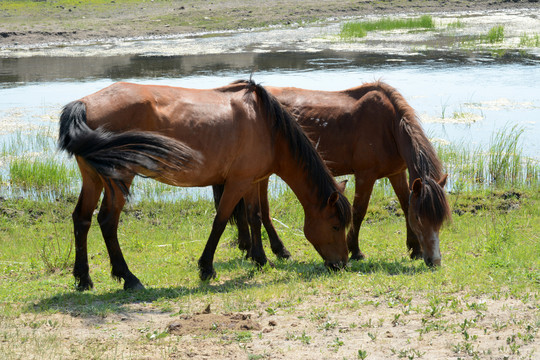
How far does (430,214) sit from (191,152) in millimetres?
2417

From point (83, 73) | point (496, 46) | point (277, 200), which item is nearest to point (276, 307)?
point (277, 200)

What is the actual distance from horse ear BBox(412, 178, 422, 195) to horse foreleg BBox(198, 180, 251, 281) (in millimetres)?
1678

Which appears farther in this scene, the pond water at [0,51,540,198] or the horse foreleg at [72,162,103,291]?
the pond water at [0,51,540,198]

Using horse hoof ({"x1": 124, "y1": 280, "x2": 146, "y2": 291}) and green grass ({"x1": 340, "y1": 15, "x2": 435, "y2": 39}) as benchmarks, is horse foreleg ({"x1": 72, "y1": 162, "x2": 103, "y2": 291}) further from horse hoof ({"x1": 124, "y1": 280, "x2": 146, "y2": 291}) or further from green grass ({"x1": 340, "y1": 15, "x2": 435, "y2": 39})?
green grass ({"x1": 340, "y1": 15, "x2": 435, "y2": 39})

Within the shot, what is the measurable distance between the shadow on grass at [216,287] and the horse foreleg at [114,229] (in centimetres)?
14

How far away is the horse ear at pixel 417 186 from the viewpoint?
6400 mm

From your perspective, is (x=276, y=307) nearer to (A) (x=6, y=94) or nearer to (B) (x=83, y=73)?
(A) (x=6, y=94)

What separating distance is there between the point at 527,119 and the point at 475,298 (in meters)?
10.1

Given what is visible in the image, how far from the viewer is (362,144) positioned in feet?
25.1

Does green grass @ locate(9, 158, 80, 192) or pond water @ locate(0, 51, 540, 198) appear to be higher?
pond water @ locate(0, 51, 540, 198)

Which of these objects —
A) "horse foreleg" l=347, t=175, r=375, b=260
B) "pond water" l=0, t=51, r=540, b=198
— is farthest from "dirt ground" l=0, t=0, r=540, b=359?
"pond water" l=0, t=51, r=540, b=198

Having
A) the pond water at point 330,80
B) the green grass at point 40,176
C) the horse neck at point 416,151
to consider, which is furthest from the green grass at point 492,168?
the green grass at point 40,176

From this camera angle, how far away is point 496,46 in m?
25.1

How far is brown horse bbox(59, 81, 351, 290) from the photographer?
5.39 meters
